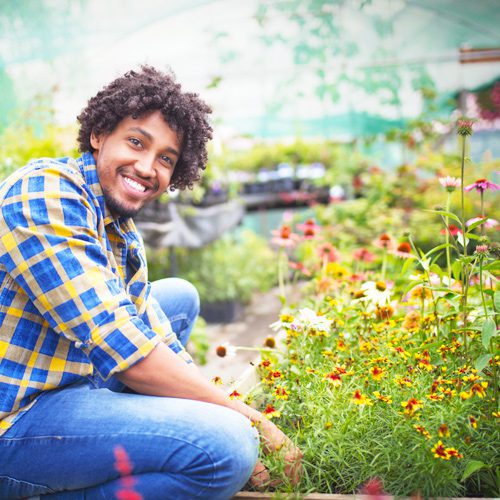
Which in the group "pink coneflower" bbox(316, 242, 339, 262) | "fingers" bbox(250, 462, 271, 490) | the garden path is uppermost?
"pink coneflower" bbox(316, 242, 339, 262)

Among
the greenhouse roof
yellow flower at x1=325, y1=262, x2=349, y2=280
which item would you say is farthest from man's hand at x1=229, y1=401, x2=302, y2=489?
the greenhouse roof

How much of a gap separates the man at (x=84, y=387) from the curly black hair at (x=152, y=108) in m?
0.24

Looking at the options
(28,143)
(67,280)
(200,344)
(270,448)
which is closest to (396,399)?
(270,448)

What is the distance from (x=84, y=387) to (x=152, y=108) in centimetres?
70

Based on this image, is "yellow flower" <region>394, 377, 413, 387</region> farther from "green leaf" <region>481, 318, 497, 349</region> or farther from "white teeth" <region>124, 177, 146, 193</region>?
"white teeth" <region>124, 177, 146, 193</region>

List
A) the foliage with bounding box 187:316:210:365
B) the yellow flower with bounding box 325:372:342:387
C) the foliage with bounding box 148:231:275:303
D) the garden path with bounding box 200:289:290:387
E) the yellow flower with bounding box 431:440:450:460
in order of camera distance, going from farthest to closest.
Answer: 1. the foliage with bounding box 148:231:275:303
2. the garden path with bounding box 200:289:290:387
3. the foliage with bounding box 187:316:210:365
4. the yellow flower with bounding box 325:372:342:387
5. the yellow flower with bounding box 431:440:450:460

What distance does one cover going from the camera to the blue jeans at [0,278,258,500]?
46.6 inches

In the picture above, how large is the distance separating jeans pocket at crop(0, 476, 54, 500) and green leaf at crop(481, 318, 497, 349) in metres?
1.00

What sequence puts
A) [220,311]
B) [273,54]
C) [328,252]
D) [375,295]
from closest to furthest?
[375,295]
[328,252]
[220,311]
[273,54]

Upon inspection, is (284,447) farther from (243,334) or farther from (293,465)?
(243,334)

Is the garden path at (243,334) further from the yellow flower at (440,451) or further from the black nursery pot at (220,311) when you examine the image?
the yellow flower at (440,451)

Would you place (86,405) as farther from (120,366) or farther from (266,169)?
(266,169)

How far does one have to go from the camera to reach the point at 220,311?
14.0 ft

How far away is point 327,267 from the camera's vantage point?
7.93 ft
